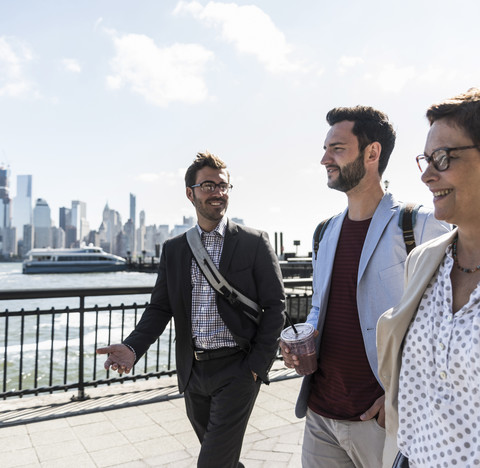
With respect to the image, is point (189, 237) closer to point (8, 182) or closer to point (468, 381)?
point (468, 381)

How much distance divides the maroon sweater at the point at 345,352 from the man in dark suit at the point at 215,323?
56cm

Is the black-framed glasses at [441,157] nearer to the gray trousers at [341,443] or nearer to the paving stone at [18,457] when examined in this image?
the gray trousers at [341,443]

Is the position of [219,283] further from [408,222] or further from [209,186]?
[408,222]

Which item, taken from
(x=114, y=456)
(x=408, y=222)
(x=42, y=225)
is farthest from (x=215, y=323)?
(x=42, y=225)

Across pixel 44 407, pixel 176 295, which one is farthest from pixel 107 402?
pixel 176 295

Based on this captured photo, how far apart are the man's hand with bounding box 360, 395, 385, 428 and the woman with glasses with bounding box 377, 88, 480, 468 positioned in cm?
35

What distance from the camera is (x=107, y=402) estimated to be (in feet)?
16.9

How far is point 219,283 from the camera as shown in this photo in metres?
2.75

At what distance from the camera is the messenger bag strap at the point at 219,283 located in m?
2.73

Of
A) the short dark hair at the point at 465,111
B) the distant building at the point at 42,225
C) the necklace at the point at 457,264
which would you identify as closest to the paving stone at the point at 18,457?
the necklace at the point at 457,264

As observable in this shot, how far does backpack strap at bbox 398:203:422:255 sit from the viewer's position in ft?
6.45

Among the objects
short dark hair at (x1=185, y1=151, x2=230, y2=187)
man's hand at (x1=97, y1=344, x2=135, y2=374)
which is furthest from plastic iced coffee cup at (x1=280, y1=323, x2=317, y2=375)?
short dark hair at (x1=185, y1=151, x2=230, y2=187)

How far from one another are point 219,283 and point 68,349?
1044 centimetres

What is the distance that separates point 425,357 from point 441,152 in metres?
0.59
